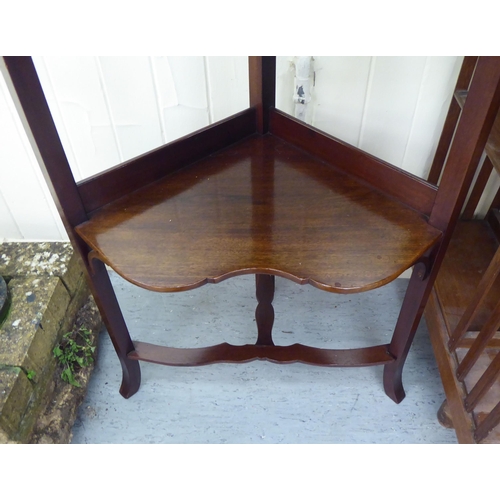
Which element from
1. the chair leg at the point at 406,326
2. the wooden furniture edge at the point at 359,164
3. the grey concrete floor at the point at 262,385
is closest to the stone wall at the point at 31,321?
the grey concrete floor at the point at 262,385

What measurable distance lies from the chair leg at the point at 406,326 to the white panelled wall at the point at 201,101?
18.7 inches

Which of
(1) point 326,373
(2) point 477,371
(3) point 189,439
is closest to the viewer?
(2) point 477,371

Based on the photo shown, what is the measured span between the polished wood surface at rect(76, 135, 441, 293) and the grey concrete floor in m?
0.56

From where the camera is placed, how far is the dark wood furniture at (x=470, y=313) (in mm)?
901

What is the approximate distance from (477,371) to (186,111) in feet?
3.07

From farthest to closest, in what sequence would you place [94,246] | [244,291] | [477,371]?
1. [244,291]
2. [477,371]
3. [94,246]

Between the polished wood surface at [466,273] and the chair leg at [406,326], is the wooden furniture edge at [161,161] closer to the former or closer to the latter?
the chair leg at [406,326]

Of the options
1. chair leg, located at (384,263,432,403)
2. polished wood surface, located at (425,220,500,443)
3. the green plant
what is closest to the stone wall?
the green plant

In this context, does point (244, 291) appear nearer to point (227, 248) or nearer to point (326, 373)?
point (326, 373)

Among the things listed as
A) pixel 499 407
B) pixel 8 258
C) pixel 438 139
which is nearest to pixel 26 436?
pixel 8 258

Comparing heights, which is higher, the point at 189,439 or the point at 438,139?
the point at 438,139

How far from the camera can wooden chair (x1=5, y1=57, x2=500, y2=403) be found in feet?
2.46

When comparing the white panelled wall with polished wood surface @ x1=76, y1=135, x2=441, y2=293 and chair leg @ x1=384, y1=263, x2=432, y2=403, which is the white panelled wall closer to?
polished wood surface @ x1=76, y1=135, x2=441, y2=293

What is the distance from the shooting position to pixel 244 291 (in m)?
1.50
